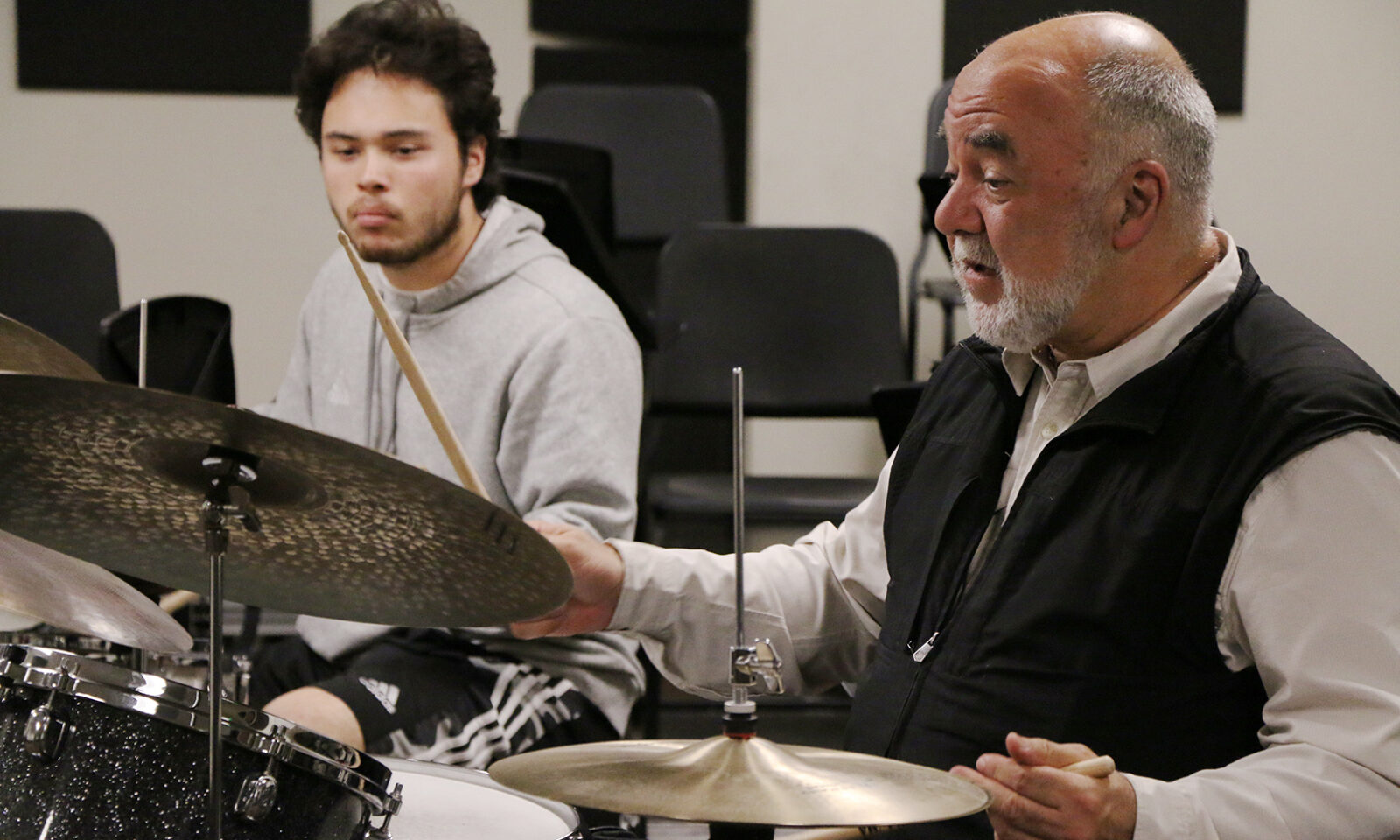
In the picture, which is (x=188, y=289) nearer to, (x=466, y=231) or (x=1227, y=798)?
(x=466, y=231)

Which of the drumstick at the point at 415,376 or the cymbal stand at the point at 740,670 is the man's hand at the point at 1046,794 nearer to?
the cymbal stand at the point at 740,670

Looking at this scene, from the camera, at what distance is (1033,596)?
1.47 meters

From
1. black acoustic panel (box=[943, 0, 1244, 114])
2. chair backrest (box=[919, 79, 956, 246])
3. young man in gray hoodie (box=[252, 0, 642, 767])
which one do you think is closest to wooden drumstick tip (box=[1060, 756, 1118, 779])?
young man in gray hoodie (box=[252, 0, 642, 767])

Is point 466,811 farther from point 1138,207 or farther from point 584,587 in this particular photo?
point 1138,207

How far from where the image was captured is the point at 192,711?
134 cm

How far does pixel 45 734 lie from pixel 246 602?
20cm

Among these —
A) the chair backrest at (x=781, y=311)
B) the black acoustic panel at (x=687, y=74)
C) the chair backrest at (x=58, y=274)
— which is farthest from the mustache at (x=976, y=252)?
the black acoustic panel at (x=687, y=74)

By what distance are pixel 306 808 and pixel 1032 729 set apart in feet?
2.17

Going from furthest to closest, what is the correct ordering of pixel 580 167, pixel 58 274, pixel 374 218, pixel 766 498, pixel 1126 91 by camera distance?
pixel 58 274, pixel 580 167, pixel 766 498, pixel 374 218, pixel 1126 91

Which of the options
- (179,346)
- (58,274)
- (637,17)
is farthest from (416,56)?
(637,17)

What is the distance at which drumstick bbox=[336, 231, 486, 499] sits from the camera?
3.92 feet

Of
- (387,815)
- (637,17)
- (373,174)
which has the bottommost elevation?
(387,815)

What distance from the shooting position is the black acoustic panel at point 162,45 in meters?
4.84

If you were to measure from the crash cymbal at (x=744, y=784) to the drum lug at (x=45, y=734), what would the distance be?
17.3 inches
